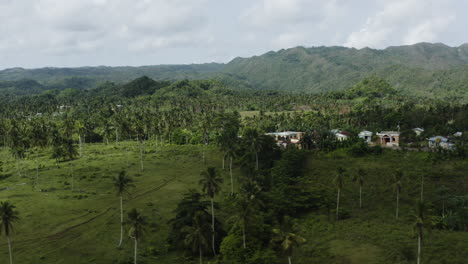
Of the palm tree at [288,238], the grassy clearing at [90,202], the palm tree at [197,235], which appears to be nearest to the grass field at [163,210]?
the grassy clearing at [90,202]

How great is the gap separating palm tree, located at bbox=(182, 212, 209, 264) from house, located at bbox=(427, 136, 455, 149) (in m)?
80.0

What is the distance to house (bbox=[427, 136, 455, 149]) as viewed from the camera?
10378 cm

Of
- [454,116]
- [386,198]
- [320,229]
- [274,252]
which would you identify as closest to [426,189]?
[386,198]

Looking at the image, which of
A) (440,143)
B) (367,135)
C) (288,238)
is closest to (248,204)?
(288,238)

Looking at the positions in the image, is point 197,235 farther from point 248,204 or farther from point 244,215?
point 248,204

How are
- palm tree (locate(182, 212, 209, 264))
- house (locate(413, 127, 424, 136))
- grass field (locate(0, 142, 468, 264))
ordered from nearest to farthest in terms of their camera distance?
palm tree (locate(182, 212, 209, 264)) < grass field (locate(0, 142, 468, 264)) < house (locate(413, 127, 424, 136))

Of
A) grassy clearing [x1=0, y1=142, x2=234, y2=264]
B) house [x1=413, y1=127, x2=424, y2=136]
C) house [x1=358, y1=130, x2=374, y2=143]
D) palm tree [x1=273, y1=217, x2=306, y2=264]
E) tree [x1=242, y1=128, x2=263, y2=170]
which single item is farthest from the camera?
house [x1=413, y1=127, x2=424, y2=136]

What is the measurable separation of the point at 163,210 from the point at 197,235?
23710 mm

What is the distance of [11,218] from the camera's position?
47.2m

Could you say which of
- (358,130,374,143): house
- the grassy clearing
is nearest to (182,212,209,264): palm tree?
the grassy clearing

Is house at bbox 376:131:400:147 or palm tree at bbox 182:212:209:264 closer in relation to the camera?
palm tree at bbox 182:212:209:264

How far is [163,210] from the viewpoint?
75.1m

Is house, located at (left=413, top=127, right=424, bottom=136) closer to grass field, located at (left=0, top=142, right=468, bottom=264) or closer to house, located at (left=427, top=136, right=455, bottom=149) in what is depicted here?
house, located at (left=427, top=136, right=455, bottom=149)

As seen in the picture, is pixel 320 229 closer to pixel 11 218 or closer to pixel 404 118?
pixel 11 218
